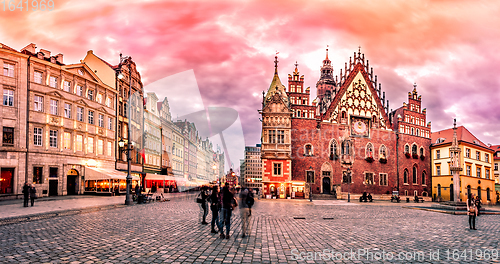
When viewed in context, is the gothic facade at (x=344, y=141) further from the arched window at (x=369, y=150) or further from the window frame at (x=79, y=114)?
the window frame at (x=79, y=114)

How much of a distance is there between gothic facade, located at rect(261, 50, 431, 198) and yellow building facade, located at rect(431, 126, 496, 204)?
5.47 feet

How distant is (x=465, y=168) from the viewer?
168 feet

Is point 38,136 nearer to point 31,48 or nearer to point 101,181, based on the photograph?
point 101,181

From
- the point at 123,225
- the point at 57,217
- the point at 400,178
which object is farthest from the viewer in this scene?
the point at 400,178

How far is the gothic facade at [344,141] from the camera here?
46.4 meters

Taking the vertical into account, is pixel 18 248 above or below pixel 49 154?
below

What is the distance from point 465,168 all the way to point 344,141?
20.1m

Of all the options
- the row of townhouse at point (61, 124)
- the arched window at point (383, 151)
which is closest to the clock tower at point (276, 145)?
the arched window at point (383, 151)

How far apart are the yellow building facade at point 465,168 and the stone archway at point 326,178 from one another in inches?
730

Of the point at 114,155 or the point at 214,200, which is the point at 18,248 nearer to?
the point at 214,200

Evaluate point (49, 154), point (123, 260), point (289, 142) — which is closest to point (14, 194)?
point (49, 154)

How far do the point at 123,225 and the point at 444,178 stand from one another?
5329 cm

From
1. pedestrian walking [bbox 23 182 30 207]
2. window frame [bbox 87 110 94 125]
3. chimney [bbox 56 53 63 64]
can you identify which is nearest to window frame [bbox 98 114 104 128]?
window frame [bbox 87 110 94 125]

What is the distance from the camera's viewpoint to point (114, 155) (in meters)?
42.8
